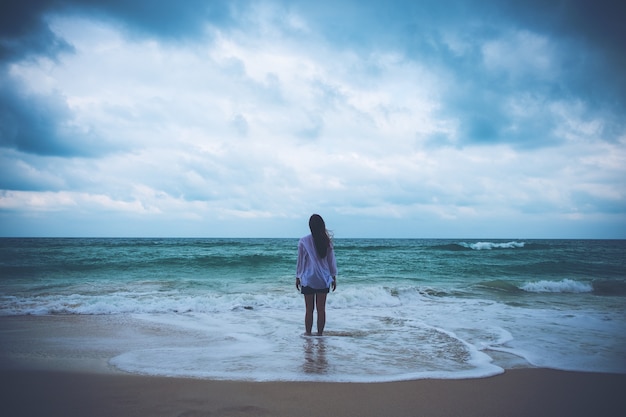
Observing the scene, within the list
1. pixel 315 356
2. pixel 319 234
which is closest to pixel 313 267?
pixel 319 234

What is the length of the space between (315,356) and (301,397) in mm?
1378

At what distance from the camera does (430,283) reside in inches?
548

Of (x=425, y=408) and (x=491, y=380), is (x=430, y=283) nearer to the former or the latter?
(x=491, y=380)

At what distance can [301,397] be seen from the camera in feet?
10.3

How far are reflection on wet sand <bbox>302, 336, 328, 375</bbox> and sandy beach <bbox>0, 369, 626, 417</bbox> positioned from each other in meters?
0.45

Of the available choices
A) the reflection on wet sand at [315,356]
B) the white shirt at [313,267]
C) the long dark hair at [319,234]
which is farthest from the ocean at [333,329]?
the long dark hair at [319,234]

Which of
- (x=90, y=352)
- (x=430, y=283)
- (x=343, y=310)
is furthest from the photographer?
(x=430, y=283)

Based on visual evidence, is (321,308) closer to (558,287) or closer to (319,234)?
(319,234)

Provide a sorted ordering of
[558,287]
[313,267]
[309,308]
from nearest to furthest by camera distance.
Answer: [313,267], [309,308], [558,287]

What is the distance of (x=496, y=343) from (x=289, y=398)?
3.72 meters

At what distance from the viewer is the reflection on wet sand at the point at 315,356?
3920mm

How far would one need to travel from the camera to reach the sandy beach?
2.86 metres

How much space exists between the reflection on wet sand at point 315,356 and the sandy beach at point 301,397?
45 cm

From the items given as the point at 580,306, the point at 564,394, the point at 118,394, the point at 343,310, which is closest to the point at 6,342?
the point at 118,394
